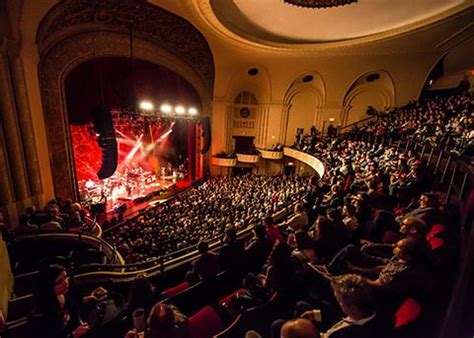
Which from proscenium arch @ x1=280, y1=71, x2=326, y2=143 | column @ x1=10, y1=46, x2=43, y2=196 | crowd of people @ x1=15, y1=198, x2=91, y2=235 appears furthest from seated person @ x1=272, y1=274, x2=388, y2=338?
proscenium arch @ x1=280, y1=71, x2=326, y2=143

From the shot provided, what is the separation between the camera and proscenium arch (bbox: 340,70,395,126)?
1554 cm

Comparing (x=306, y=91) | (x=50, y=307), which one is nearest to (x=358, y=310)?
(x=50, y=307)

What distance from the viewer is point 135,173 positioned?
16234 mm

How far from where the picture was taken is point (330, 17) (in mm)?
9914

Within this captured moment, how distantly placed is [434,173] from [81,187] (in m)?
15.0

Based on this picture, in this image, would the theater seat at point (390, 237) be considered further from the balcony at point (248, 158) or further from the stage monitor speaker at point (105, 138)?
the balcony at point (248, 158)

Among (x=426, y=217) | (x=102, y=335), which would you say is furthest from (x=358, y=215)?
(x=102, y=335)

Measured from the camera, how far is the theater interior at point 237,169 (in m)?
2.10

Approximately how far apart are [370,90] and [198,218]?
15.7m

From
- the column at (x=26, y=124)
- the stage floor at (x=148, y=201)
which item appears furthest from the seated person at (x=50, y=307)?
the stage floor at (x=148, y=201)

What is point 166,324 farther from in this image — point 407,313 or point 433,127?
point 433,127

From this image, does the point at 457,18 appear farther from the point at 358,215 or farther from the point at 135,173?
the point at 135,173

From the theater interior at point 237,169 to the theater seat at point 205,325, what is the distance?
0.01 metres

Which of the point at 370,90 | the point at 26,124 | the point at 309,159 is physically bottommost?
the point at 309,159
